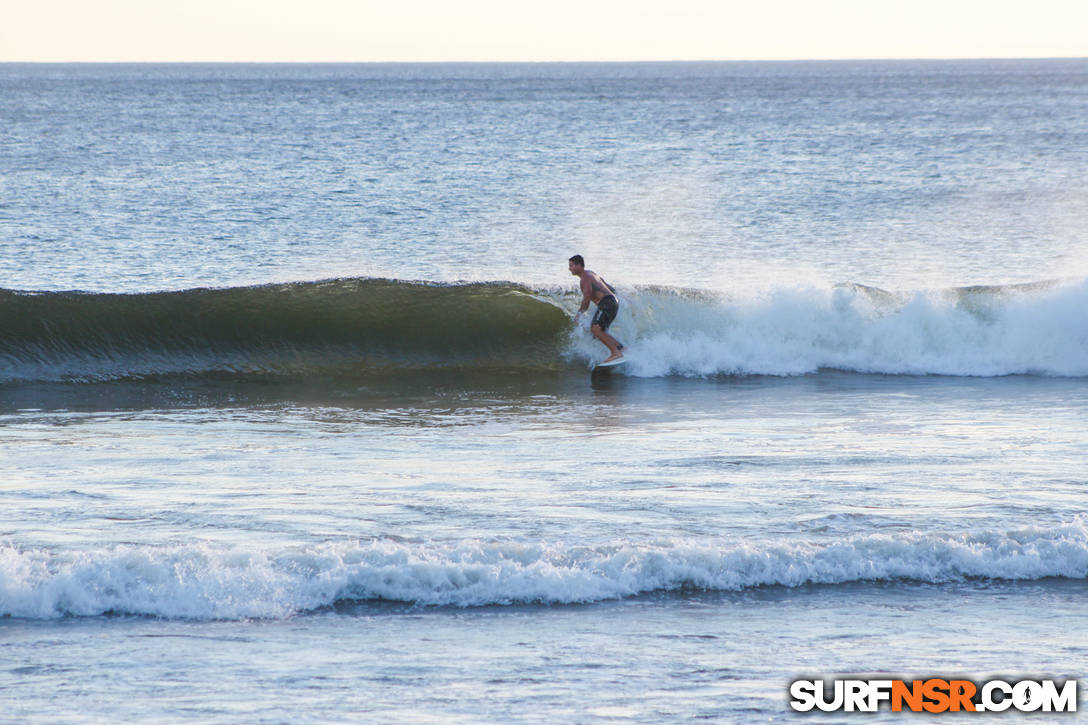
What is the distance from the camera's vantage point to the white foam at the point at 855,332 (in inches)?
570

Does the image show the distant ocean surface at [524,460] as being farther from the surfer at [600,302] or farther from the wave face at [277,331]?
the surfer at [600,302]

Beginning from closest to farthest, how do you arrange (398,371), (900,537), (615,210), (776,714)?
(776,714), (900,537), (398,371), (615,210)

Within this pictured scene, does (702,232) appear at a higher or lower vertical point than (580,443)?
higher

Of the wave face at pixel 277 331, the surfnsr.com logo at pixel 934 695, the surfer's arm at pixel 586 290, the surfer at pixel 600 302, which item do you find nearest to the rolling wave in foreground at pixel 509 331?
the wave face at pixel 277 331

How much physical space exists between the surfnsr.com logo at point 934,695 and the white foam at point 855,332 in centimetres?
934

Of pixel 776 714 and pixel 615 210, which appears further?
pixel 615 210

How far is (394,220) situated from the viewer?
92.1 feet

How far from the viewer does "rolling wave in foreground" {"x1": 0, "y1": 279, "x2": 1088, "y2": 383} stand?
14203 mm

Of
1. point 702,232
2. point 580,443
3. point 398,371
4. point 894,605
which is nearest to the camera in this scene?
point 894,605

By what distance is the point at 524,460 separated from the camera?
8.85 metres

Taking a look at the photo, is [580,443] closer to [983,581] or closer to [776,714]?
[983,581]

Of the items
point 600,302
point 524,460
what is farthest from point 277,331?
point 524,460

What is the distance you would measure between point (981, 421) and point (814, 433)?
5.96ft

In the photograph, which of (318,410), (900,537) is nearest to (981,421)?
(900,537)
